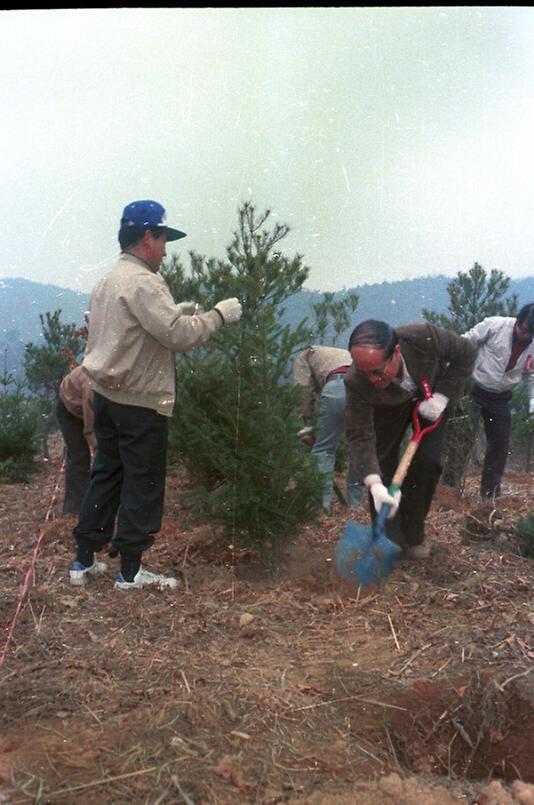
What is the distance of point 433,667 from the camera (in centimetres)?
324

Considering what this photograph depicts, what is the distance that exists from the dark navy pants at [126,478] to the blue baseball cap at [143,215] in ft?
2.93

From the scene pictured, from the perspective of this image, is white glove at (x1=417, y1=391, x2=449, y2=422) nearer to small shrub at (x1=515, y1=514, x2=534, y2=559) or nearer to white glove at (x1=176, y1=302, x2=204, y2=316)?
small shrub at (x1=515, y1=514, x2=534, y2=559)

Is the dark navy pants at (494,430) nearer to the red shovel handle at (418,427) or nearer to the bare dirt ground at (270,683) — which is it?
the bare dirt ground at (270,683)

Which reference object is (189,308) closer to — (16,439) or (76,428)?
(76,428)

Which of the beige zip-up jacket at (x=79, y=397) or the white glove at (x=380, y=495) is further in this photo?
the beige zip-up jacket at (x=79, y=397)

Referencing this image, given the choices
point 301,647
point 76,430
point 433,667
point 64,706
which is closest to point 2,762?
point 64,706

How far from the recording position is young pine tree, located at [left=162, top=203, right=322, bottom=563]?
392 cm

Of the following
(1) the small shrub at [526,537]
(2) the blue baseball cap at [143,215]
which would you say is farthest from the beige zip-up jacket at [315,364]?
(2) the blue baseball cap at [143,215]

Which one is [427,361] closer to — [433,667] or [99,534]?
[433,667]

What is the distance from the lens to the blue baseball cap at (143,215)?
3850 millimetres

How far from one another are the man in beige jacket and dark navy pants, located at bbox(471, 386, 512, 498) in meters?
3.00

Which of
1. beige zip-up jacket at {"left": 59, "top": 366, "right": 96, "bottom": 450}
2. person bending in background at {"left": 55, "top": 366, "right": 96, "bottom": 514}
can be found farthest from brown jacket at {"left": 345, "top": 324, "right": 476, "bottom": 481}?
beige zip-up jacket at {"left": 59, "top": 366, "right": 96, "bottom": 450}

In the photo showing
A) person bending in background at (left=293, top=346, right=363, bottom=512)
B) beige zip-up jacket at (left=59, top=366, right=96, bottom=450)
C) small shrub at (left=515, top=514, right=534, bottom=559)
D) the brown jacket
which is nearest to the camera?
the brown jacket

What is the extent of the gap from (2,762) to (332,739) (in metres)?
1.11
